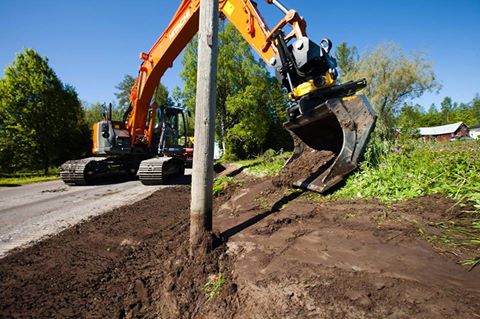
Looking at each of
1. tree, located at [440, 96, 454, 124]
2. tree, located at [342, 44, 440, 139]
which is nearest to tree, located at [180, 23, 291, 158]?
tree, located at [342, 44, 440, 139]

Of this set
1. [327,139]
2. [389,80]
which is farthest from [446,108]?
[327,139]

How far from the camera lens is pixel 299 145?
5.30m

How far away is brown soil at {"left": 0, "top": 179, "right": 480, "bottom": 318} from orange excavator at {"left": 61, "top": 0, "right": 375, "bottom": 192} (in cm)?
118

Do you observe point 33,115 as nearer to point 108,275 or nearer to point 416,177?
point 108,275

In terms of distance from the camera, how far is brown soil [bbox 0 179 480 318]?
1562 millimetres

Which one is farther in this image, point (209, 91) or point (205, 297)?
point (209, 91)

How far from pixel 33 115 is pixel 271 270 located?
2212cm

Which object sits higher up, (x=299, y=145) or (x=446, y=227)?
(x=299, y=145)

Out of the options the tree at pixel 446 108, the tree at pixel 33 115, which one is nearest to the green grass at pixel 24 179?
the tree at pixel 33 115

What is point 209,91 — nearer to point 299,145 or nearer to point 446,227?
point 446,227

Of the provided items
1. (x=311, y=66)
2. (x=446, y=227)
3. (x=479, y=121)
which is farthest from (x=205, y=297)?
(x=479, y=121)

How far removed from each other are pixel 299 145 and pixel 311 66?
1.66m

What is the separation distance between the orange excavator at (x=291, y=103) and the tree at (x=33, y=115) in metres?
12.8

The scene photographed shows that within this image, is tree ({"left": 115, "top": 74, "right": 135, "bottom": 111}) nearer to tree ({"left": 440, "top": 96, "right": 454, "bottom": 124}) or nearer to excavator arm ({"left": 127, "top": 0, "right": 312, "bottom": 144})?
excavator arm ({"left": 127, "top": 0, "right": 312, "bottom": 144})
